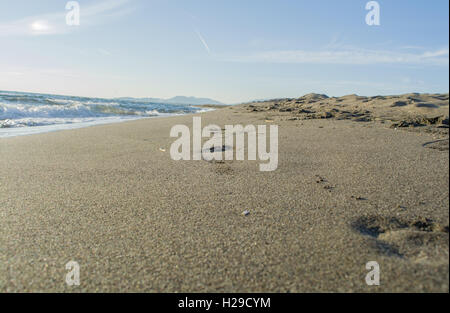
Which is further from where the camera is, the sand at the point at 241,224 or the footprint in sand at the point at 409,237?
the sand at the point at 241,224

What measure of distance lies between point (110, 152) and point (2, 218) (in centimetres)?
218

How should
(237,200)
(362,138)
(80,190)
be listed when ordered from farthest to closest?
(362,138) < (80,190) < (237,200)

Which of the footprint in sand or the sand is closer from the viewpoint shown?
the footprint in sand

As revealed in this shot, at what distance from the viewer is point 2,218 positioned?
1.77 metres

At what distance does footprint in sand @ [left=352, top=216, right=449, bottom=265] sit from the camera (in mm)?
966

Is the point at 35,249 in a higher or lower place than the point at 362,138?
lower

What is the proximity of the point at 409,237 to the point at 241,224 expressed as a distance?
776mm

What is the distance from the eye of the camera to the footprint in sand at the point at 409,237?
3.17ft

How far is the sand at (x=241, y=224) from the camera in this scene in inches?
44.1

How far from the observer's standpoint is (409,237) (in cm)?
116

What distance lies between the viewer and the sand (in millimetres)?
1120

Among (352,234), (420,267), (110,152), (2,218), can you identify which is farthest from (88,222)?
(110,152)
